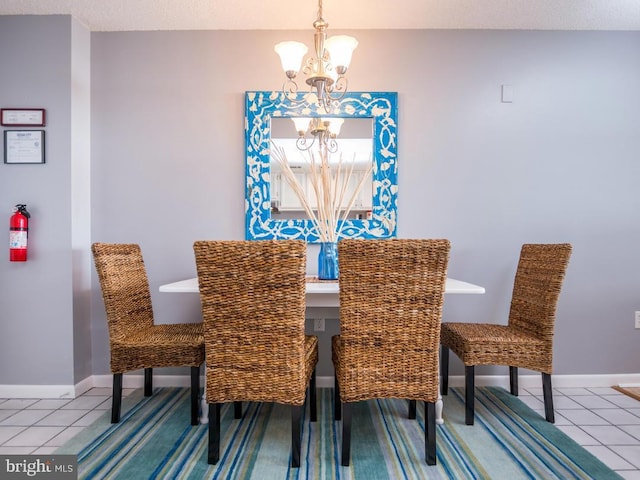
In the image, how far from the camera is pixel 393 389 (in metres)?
1.59

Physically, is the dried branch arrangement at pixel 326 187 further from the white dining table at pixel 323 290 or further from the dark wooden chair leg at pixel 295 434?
the dark wooden chair leg at pixel 295 434

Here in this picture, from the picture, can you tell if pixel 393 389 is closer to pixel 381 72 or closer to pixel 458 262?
pixel 458 262

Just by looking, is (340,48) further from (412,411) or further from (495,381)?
(495,381)

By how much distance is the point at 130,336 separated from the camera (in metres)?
2.05

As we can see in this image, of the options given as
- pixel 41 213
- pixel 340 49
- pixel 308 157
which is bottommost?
pixel 41 213

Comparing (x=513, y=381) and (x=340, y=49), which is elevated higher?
(x=340, y=49)

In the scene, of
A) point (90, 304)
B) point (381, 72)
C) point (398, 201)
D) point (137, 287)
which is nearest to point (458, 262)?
point (398, 201)

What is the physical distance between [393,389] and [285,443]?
617 millimetres

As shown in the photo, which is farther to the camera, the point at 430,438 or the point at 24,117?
the point at 24,117

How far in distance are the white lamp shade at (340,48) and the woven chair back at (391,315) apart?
2.98 feet

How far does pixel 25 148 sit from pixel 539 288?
314 cm

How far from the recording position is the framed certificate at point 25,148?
239 cm

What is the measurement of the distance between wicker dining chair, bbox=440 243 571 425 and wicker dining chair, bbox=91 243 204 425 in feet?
4.46

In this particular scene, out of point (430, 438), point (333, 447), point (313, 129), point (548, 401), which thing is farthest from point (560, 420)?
point (313, 129)
